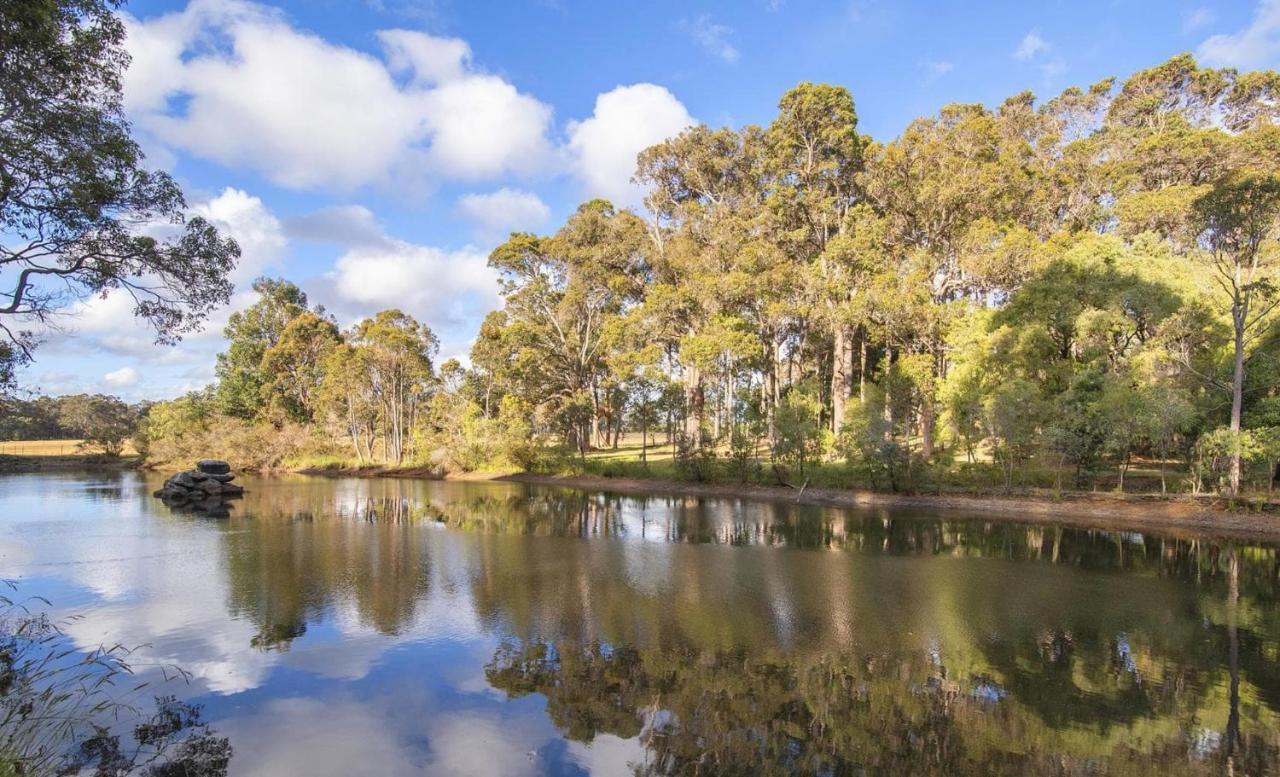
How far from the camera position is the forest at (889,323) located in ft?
87.2

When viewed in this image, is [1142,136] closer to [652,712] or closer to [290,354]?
[652,712]

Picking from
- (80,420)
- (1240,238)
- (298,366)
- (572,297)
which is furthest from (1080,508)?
(80,420)

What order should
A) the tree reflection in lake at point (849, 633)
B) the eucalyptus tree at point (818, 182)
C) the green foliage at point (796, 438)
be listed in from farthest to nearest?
the eucalyptus tree at point (818, 182) → the green foliage at point (796, 438) → the tree reflection in lake at point (849, 633)

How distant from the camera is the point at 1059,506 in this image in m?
27.0

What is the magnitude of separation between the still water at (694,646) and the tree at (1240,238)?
683 centimetres

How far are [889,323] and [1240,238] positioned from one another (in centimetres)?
1490

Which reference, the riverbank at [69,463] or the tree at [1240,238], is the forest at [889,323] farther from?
the riverbank at [69,463]


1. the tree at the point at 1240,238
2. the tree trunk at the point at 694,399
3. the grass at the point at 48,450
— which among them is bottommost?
the grass at the point at 48,450

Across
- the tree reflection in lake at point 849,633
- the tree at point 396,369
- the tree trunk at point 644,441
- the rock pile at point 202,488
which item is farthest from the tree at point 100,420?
the tree reflection in lake at point 849,633

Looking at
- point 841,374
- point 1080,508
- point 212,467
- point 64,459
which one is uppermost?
point 841,374

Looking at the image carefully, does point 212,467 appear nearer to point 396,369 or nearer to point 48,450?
point 396,369

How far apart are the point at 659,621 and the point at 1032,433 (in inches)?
878

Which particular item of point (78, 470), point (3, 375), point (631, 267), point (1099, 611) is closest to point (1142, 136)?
point (631, 267)

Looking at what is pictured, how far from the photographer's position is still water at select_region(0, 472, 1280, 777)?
7348 millimetres
